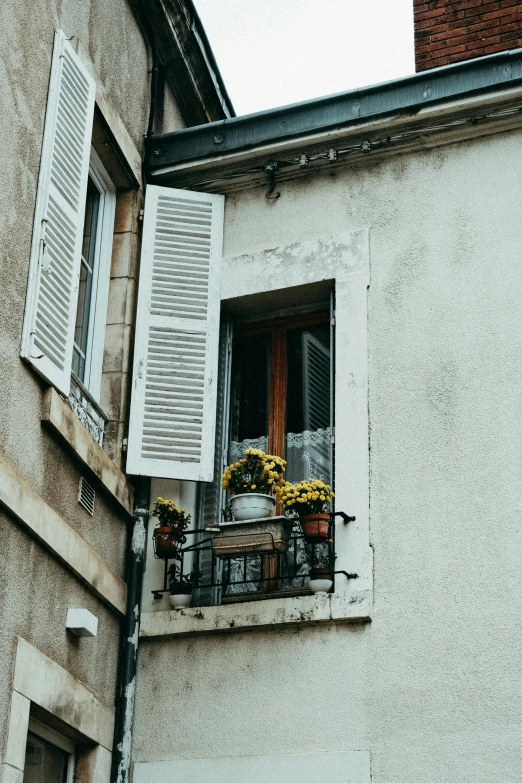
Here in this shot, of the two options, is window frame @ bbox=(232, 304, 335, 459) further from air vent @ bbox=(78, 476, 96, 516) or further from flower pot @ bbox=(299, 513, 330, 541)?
air vent @ bbox=(78, 476, 96, 516)

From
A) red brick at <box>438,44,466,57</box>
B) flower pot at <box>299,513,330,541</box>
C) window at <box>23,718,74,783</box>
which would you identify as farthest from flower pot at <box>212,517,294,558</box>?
red brick at <box>438,44,466,57</box>

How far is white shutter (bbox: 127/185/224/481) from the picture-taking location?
711 cm

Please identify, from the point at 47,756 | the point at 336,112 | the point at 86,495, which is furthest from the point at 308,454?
the point at 47,756

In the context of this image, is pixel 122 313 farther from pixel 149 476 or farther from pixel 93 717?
pixel 93 717

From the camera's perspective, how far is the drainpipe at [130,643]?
21.0 feet

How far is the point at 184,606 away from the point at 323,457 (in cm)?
130

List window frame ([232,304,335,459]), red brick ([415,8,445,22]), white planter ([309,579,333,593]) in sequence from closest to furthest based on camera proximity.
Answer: white planter ([309,579,333,593])
window frame ([232,304,335,459])
red brick ([415,8,445,22])

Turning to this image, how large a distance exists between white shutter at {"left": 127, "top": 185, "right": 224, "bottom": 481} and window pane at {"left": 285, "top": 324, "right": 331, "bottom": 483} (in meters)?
0.53

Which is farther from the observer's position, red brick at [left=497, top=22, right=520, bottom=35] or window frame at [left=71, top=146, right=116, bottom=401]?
red brick at [left=497, top=22, right=520, bottom=35]

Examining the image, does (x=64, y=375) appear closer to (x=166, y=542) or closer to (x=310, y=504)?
(x=166, y=542)

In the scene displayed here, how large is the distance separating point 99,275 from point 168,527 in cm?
179

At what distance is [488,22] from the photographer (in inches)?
363

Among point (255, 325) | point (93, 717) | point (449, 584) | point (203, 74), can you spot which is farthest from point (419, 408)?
point (203, 74)

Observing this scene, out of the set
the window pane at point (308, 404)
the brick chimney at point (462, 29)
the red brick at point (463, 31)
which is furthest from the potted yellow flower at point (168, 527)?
the red brick at point (463, 31)
